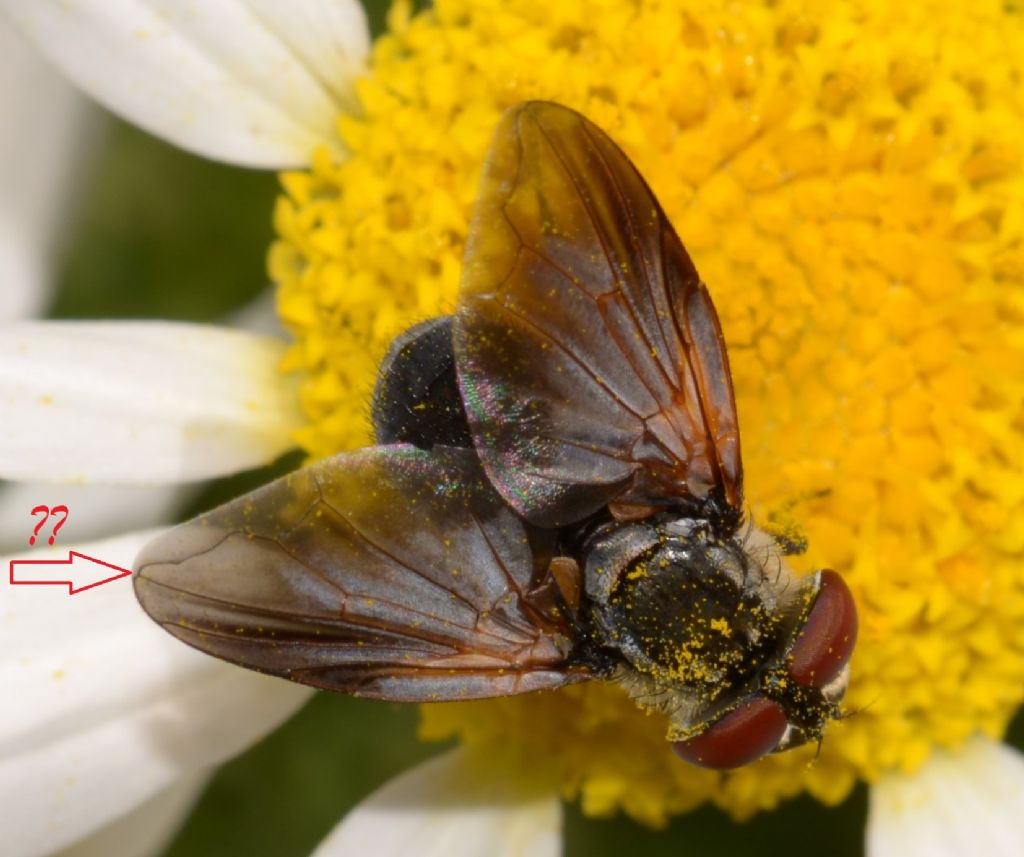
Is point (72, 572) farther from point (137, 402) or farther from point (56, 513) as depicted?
point (56, 513)

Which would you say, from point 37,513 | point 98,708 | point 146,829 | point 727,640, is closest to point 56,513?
point 37,513

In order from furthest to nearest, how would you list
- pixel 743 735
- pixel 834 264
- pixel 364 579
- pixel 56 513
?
pixel 56 513
pixel 834 264
pixel 743 735
pixel 364 579

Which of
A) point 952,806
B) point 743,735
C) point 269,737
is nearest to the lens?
point 743,735

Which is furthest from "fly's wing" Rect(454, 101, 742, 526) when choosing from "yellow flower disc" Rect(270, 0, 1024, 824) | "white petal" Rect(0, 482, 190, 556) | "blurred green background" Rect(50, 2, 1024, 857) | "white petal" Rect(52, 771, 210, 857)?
"white petal" Rect(0, 482, 190, 556)

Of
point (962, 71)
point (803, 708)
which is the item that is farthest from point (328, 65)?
point (803, 708)

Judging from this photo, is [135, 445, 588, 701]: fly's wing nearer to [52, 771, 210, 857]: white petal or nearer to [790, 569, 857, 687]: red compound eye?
[790, 569, 857, 687]: red compound eye

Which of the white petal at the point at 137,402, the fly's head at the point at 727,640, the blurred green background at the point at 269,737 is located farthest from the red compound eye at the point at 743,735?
the blurred green background at the point at 269,737

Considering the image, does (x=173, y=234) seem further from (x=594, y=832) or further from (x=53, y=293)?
(x=594, y=832)
